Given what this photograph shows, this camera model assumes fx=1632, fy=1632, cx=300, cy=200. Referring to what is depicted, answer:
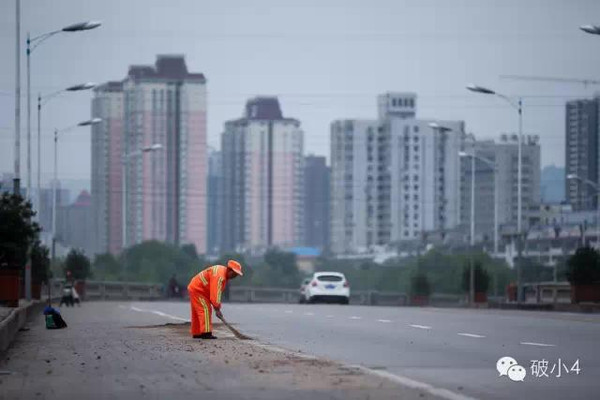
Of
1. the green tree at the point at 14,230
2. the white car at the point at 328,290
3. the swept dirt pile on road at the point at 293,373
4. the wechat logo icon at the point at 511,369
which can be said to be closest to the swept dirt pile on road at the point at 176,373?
the swept dirt pile on road at the point at 293,373

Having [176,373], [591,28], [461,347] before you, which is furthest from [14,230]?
[176,373]

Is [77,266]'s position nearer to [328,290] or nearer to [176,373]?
[328,290]

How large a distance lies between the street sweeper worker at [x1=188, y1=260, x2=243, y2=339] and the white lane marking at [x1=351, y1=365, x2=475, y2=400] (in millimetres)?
7377

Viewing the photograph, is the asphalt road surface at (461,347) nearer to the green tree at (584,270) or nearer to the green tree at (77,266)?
the green tree at (584,270)

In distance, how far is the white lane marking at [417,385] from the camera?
1438cm

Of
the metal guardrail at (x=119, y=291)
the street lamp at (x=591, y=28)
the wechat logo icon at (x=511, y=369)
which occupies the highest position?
the street lamp at (x=591, y=28)

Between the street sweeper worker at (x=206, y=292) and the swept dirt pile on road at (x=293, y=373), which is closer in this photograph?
the swept dirt pile on road at (x=293, y=373)

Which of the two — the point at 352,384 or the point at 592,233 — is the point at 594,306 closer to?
the point at 352,384

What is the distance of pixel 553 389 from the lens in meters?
15.4

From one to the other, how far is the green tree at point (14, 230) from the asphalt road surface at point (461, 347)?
11522 mm

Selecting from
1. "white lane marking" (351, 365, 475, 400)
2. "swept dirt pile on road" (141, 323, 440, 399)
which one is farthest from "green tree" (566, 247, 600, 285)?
"white lane marking" (351, 365, 475, 400)

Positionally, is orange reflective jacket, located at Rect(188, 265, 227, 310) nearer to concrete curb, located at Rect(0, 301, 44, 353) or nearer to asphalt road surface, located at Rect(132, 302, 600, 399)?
asphalt road surface, located at Rect(132, 302, 600, 399)

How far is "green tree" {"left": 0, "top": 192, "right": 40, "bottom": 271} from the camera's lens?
45688 mm

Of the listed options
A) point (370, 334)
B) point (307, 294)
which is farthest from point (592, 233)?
point (370, 334)
